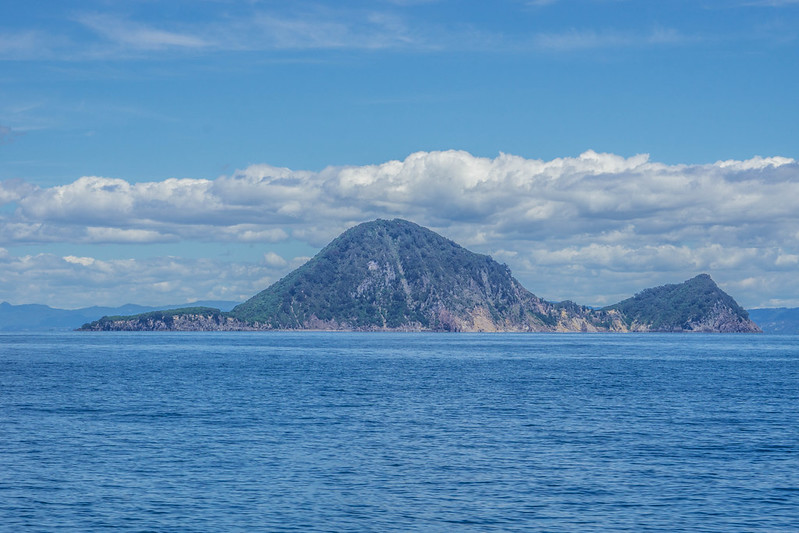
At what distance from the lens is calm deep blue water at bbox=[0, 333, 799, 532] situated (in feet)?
143

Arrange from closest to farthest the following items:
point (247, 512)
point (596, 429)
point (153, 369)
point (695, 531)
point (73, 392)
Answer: point (695, 531) → point (247, 512) → point (596, 429) → point (73, 392) → point (153, 369)

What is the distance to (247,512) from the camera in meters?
44.2

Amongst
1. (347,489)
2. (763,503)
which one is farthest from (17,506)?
(763,503)

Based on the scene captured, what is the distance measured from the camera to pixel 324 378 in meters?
137

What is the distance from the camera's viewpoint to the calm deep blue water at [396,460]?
43656 mm

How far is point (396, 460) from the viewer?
190ft

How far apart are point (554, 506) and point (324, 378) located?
9348cm

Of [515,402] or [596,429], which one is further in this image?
[515,402]

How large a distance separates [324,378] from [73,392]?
42172mm

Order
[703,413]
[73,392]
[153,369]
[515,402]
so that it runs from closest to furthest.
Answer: [703,413]
[515,402]
[73,392]
[153,369]

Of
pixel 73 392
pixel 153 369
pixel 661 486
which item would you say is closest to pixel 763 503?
pixel 661 486

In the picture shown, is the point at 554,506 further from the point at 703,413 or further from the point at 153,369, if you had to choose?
the point at 153,369

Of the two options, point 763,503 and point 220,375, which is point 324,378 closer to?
point 220,375

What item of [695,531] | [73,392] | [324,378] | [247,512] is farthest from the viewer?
[324,378]
